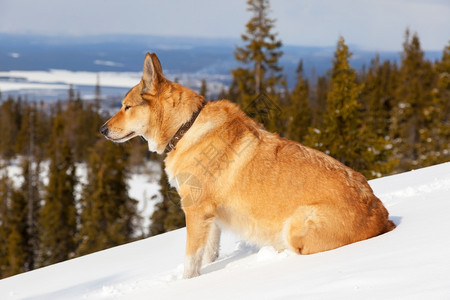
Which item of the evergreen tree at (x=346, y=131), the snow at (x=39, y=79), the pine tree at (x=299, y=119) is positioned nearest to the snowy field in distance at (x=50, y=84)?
the snow at (x=39, y=79)

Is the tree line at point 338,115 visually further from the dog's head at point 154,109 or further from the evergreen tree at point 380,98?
the evergreen tree at point 380,98

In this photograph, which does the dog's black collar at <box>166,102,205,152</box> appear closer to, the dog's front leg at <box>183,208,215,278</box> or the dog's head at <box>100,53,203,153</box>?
the dog's head at <box>100,53,203,153</box>

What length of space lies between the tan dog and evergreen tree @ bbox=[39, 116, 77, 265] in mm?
57195

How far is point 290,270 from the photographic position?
5383 millimetres

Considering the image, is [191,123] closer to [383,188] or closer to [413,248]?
[413,248]

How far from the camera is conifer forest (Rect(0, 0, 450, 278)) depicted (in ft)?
107

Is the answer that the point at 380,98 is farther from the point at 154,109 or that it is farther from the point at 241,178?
the point at 241,178

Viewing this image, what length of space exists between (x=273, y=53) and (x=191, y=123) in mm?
35819

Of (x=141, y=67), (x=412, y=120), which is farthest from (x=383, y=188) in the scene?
(x=412, y=120)

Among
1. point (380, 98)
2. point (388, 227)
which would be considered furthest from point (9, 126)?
point (388, 227)

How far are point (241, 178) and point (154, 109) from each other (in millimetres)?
1726

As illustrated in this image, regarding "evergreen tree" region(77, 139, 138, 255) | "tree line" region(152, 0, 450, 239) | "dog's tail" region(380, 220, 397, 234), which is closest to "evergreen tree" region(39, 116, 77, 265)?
"evergreen tree" region(77, 139, 138, 255)

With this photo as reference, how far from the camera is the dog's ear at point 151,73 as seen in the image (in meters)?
6.70

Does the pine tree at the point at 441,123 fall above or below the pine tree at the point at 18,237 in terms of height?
above
